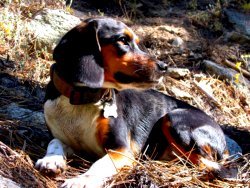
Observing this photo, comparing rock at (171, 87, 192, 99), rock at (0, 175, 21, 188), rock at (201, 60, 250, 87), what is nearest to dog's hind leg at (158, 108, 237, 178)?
rock at (0, 175, 21, 188)

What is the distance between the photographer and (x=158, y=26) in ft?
26.4

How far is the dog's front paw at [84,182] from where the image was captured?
3.35m

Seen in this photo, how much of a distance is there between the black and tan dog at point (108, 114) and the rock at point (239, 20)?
4.36m

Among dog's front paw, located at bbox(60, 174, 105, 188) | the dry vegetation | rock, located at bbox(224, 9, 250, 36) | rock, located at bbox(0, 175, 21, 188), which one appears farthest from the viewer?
rock, located at bbox(224, 9, 250, 36)

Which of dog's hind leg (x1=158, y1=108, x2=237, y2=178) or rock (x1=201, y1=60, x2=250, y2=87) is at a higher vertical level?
dog's hind leg (x1=158, y1=108, x2=237, y2=178)

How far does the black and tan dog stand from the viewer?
3678 mm

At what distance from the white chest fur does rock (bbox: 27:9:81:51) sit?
2.46 metres

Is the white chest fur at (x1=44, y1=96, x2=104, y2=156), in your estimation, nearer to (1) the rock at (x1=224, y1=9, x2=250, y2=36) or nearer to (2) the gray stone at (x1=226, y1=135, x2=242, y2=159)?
(2) the gray stone at (x1=226, y1=135, x2=242, y2=159)

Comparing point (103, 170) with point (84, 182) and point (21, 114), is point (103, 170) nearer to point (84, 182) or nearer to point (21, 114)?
point (84, 182)

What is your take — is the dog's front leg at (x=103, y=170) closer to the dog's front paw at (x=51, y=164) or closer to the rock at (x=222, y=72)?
the dog's front paw at (x=51, y=164)

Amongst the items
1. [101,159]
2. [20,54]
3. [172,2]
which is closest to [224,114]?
[20,54]

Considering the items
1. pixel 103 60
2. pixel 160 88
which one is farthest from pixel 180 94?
pixel 103 60

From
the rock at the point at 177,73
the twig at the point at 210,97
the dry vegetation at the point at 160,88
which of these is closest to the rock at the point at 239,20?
the dry vegetation at the point at 160,88

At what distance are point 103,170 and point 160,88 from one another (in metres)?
2.77
